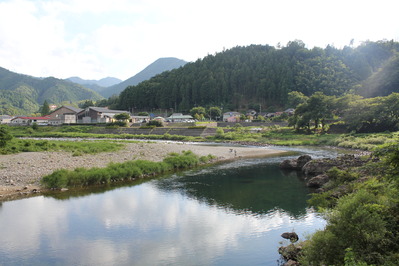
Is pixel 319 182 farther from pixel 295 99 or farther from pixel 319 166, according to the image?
pixel 295 99

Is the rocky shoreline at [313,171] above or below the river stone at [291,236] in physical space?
above

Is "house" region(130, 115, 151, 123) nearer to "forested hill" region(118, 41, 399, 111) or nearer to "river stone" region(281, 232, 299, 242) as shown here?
"forested hill" region(118, 41, 399, 111)

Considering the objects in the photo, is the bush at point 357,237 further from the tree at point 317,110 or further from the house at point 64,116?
the house at point 64,116

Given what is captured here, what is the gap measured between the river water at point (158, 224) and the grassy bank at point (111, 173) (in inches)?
56.4

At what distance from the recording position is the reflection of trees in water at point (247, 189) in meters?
15.0

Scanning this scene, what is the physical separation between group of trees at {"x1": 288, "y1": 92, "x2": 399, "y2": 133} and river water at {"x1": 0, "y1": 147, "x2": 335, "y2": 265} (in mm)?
35976

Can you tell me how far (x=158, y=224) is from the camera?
12359 millimetres

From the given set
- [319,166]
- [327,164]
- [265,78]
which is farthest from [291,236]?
[265,78]

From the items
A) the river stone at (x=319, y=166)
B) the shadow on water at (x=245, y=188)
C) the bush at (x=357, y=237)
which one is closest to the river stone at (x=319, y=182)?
the shadow on water at (x=245, y=188)

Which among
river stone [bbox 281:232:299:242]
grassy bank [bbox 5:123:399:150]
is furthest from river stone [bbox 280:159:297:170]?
grassy bank [bbox 5:123:399:150]

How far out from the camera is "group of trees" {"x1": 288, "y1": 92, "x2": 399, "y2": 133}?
45781 millimetres

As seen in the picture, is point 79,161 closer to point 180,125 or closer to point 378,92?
point 180,125

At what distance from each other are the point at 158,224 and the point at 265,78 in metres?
111

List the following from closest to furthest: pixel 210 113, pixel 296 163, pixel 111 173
Answer: pixel 111 173, pixel 296 163, pixel 210 113
